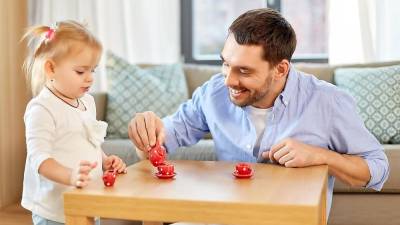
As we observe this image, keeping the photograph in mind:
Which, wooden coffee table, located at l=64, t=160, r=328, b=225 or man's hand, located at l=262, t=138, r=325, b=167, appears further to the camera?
man's hand, located at l=262, t=138, r=325, b=167

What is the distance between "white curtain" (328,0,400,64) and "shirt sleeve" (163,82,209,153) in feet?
6.71

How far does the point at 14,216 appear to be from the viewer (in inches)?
141

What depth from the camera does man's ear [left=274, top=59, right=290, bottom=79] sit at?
1.97 meters

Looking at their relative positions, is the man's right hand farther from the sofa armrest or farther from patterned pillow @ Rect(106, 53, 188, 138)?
the sofa armrest

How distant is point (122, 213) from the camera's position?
1.39 metres

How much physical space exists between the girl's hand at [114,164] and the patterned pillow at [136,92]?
5.16 feet

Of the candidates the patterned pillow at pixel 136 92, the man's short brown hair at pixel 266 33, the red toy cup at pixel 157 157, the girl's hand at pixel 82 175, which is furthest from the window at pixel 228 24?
the girl's hand at pixel 82 175

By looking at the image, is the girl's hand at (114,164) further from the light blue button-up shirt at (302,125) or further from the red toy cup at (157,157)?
the light blue button-up shirt at (302,125)

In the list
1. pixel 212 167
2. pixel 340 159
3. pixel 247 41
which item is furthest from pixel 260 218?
pixel 247 41

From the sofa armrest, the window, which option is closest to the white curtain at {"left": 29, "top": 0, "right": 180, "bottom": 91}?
the window

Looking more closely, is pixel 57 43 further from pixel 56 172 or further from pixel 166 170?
pixel 166 170

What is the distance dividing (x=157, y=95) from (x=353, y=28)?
129cm

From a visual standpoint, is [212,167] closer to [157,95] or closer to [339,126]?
[339,126]

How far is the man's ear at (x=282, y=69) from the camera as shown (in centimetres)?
197
